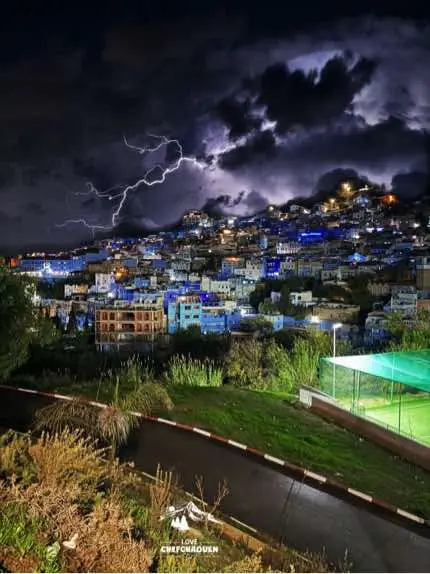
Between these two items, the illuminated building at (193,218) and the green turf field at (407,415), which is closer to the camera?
the green turf field at (407,415)

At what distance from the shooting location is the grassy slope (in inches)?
153

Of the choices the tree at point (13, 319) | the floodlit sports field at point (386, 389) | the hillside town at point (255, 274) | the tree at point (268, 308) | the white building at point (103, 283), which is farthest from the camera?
the white building at point (103, 283)

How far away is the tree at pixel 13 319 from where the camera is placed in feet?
17.0

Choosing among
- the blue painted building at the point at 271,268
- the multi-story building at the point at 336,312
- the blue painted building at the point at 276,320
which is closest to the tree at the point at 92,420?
the blue painted building at the point at 276,320

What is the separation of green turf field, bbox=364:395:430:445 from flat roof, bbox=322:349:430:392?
0.21 meters

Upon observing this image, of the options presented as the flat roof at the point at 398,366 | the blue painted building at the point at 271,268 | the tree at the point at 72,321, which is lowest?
the tree at the point at 72,321

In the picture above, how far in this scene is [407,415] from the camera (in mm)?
4918

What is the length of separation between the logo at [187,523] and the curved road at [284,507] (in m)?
0.30

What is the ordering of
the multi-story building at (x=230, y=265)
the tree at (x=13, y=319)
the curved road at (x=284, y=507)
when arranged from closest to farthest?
1. the curved road at (x=284, y=507)
2. the tree at (x=13, y=319)
3. the multi-story building at (x=230, y=265)

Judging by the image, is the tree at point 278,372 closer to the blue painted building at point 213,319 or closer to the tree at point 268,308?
the blue painted building at point 213,319

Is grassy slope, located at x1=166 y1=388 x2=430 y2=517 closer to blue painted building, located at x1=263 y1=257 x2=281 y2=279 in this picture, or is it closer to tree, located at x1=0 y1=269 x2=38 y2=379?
tree, located at x1=0 y1=269 x2=38 y2=379

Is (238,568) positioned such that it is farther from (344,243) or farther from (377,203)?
(377,203)

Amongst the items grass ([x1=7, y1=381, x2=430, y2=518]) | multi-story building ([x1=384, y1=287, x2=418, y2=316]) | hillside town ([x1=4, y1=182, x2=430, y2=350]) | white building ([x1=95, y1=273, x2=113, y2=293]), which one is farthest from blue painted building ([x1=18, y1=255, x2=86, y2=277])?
grass ([x1=7, y1=381, x2=430, y2=518])

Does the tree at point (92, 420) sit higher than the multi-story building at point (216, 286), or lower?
lower
